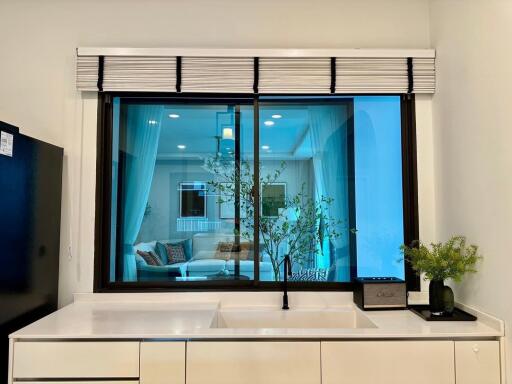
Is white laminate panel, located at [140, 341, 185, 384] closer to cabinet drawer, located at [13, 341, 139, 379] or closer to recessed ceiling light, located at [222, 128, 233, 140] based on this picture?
cabinet drawer, located at [13, 341, 139, 379]

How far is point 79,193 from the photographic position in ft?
7.28

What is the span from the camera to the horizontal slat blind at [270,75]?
7.21 feet

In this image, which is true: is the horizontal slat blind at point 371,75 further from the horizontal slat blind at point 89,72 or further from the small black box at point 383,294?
the horizontal slat blind at point 89,72

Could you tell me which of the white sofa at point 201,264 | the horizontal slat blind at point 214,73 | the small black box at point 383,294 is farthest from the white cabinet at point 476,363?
the horizontal slat blind at point 214,73

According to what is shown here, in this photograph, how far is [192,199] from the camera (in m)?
2.38

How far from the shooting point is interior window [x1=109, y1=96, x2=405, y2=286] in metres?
2.35

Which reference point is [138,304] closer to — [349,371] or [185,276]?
[185,276]

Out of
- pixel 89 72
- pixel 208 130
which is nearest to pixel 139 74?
pixel 89 72

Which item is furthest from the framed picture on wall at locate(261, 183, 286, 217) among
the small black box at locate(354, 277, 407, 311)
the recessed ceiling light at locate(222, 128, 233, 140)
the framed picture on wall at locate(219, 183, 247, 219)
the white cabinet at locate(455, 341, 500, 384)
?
the white cabinet at locate(455, 341, 500, 384)

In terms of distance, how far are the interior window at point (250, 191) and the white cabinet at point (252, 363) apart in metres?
0.74

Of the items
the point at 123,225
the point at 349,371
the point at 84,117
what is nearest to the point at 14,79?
the point at 84,117

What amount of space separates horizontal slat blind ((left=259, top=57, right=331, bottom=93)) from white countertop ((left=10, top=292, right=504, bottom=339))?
4.19 ft

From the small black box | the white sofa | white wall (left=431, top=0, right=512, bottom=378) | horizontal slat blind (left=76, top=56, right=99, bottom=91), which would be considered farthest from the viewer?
the white sofa

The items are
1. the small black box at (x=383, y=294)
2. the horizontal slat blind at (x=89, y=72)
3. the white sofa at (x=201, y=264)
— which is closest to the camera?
the small black box at (x=383, y=294)
